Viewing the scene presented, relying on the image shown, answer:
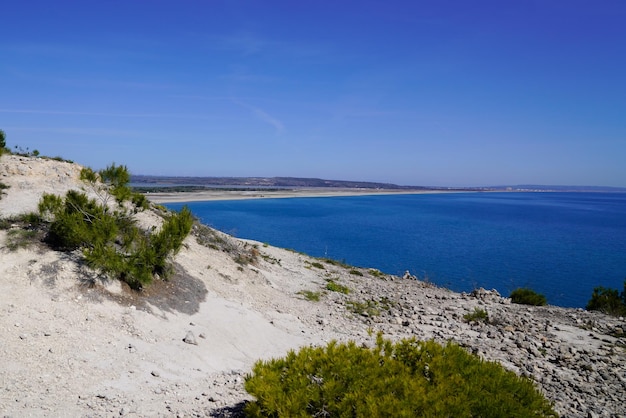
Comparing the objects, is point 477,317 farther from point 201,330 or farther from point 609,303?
point 201,330

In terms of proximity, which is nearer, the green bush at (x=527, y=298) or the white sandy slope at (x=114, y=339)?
the white sandy slope at (x=114, y=339)

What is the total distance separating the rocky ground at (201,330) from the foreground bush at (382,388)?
174 cm

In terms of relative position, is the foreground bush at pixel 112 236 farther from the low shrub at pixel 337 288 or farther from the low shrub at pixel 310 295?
the low shrub at pixel 337 288

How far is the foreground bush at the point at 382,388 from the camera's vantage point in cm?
450

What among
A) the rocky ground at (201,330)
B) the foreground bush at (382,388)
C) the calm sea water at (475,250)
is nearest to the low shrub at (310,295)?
the rocky ground at (201,330)

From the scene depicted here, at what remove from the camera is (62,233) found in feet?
35.6

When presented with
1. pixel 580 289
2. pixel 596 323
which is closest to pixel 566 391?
pixel 596 323

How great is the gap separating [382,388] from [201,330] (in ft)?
21.8

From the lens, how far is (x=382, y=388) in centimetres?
470

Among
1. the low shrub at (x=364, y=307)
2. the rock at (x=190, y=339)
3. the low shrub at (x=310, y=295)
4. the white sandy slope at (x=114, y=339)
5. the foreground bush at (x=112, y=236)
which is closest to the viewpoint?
the white sandy slope at (x=114, y=339)

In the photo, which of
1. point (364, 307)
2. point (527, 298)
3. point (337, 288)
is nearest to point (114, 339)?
point (364, 307)

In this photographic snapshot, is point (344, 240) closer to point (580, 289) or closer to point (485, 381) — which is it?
point (580, 289)

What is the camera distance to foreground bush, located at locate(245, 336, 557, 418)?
450 centimetres

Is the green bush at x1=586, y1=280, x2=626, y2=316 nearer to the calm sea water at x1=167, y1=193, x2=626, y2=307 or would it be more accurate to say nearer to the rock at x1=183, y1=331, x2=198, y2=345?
the calm sea water at x1=167, y1=193, x2=626, y2=307
